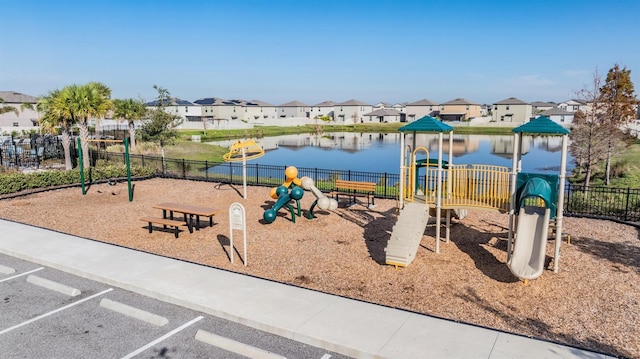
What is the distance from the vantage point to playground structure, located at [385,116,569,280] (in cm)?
928

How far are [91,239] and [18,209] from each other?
6.26m

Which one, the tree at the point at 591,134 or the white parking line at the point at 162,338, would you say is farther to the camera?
the tree at the point at 591,134

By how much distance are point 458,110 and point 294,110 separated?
55.5m

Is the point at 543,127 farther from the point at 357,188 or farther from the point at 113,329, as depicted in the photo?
the point at 113,329

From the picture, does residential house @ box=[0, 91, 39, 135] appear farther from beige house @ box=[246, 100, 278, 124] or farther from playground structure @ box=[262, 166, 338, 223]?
beige house @ box=[246, 100, 278, 124]

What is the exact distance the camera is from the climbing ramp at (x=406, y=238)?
1009 centimetres

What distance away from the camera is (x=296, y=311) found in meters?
→ 7.75

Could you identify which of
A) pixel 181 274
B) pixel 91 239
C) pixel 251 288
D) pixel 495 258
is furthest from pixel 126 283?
pixel 495 258

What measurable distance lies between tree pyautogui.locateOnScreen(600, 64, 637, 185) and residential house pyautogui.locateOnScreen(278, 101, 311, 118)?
383 ft

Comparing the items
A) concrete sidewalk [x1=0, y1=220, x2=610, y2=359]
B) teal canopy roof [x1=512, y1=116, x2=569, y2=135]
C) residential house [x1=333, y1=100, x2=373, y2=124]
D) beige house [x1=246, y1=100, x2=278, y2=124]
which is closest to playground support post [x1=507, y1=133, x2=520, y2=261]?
teal canopy roof [x1=512, y1=116, x2=569, y2=135]

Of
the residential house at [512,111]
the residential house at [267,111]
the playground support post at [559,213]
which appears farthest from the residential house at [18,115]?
the residential house at [512,111]

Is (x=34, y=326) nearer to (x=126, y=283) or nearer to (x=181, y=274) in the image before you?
(x=126, y=283)

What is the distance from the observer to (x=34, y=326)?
24.6 ft

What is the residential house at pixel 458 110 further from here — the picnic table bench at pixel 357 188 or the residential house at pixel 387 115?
the picnic table bench at pixel 357 188
